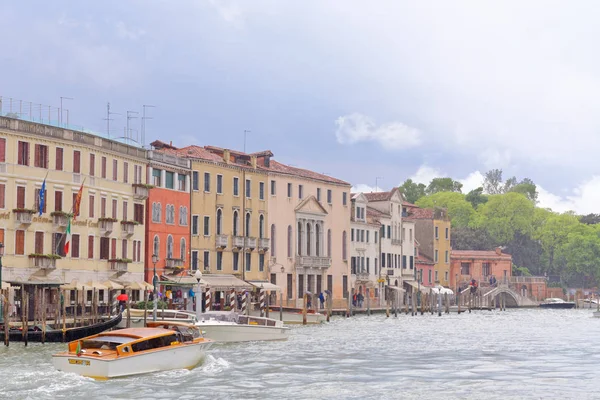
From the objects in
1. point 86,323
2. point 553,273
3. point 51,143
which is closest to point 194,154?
point 51,143

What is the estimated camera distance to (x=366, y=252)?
86188mm

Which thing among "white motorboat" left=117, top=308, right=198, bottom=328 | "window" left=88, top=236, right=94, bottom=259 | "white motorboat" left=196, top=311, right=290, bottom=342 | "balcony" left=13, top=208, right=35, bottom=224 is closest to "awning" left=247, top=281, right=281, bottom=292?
"window" left=88, top=236, right=94, bottom=259

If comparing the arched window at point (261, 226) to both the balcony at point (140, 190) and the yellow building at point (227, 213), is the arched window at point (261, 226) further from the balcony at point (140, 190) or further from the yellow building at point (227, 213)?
the balcony at point (140, 190)

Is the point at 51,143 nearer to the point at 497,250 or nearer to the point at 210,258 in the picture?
the point at 210,258

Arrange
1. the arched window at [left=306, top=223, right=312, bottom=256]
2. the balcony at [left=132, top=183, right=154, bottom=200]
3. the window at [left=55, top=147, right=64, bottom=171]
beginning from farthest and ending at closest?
the arched window at [left=306, top=223, right=312, bottom=256] → the balcony at [left=132, top=183, right=154, bottom=200] → the window at [left=55, top=147, right=64, bottom=171]

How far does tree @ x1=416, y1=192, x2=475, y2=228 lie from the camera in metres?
136

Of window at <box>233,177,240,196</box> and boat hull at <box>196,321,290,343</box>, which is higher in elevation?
window at <box>233,177,240,196</box>

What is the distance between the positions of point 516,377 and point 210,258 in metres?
35.8

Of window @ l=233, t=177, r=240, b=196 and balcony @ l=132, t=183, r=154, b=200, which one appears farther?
window @ l=233, t=177, r=240, b=196

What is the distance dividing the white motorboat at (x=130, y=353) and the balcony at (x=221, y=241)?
32.3 meters

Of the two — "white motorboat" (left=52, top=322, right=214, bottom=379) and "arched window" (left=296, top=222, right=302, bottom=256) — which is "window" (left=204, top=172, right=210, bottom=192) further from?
"white motorboat" (left=52, top=322, right=214, bottom=379)

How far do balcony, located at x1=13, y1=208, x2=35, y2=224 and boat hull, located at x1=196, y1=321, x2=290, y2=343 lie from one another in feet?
37.8

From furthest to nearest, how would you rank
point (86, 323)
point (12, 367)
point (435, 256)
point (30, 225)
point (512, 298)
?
point (512, 298) < point (435, 256) < point (30, 225) < point (86, 323) < point (12, 367)

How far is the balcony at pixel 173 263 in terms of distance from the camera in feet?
202
